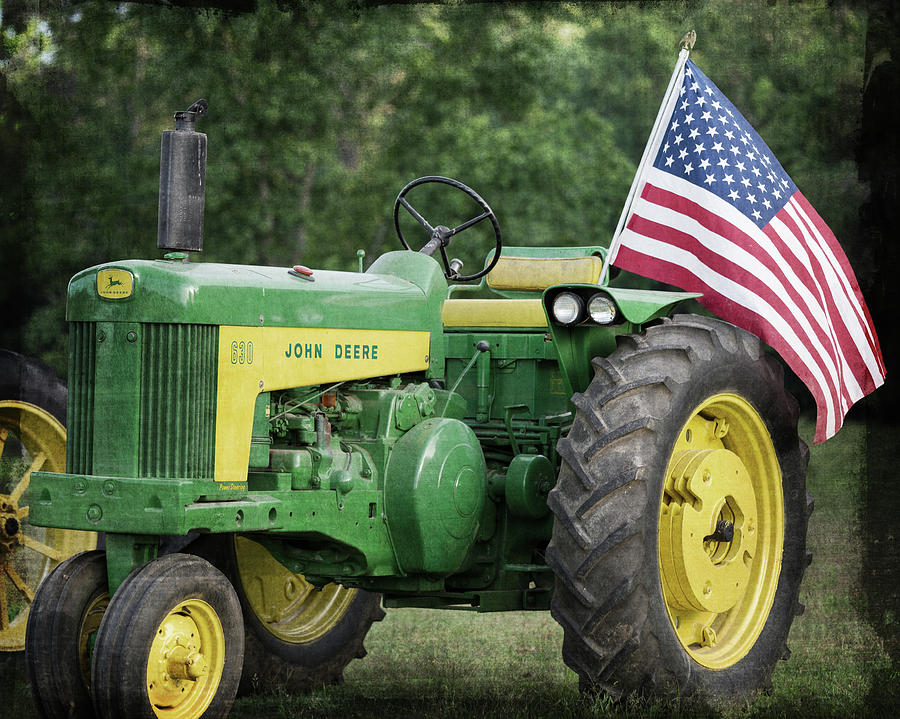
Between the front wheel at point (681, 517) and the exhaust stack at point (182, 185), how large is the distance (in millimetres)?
1690

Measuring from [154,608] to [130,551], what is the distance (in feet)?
1.16

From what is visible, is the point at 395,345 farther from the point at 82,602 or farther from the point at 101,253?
the point at 101,253

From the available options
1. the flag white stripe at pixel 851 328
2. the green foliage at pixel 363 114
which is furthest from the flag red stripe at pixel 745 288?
the green foliage at pixel 363 114

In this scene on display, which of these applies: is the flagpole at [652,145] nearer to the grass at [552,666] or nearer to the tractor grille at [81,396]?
the grass at [552,666]

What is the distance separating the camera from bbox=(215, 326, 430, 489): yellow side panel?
4.92 m

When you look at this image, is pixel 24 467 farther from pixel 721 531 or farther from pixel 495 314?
pixel 721 531

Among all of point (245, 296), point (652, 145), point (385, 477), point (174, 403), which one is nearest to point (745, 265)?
point (652, 145)

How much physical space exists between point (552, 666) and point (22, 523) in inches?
113

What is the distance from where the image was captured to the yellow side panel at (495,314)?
6496mm

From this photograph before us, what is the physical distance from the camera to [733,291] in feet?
20.9

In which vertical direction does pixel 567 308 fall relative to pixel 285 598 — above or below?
above

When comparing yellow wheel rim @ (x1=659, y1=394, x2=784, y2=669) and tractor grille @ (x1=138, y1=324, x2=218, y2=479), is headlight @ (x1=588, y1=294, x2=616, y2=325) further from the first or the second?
tractor grille @ (x1=138, y1=324, x2=218, y2=479)

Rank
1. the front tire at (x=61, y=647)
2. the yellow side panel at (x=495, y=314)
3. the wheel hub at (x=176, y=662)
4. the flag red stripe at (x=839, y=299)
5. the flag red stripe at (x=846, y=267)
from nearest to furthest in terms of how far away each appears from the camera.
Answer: the wheel hub at (x=176, y=662), the front tire at (x=61, y=647), the yellow side panel at (x=495, y=314), the flag red stripe at (x=839, y=299), the flag red stripe at (x=846, y=267)

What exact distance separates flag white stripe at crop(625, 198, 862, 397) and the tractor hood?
4.54ft
